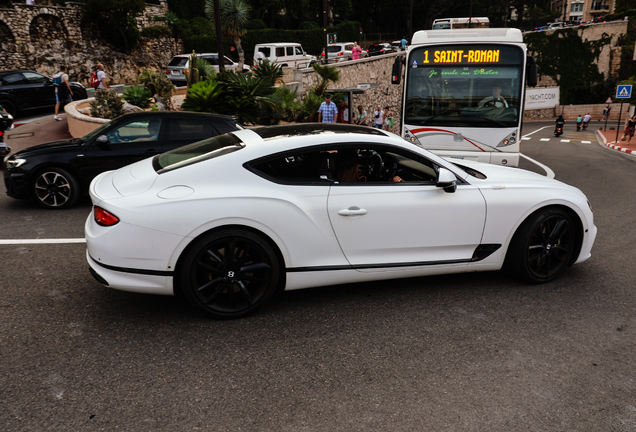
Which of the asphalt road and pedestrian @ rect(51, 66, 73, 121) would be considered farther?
pedestrian @ rect(51, 66, 73, 121)

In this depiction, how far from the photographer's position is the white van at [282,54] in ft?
106

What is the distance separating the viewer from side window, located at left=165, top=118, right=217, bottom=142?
321 inches

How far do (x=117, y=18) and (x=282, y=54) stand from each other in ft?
39.2

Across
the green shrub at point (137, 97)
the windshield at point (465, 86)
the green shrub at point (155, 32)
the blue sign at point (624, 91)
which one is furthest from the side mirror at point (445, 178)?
the green shrub at point (155, 32)

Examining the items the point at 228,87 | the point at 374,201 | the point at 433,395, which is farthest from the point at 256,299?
the point at 228,87

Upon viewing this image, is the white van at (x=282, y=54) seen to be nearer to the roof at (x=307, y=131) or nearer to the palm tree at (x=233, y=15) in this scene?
the palm tree at (x=233, y=15)

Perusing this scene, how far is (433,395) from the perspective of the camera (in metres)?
3.23

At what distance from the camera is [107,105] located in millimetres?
14086

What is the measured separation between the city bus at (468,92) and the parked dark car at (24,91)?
1460 centimetres

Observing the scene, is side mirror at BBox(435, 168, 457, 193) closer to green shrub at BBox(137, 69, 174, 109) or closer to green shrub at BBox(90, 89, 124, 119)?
green shrub at BBox(90, 89, 124, 119)

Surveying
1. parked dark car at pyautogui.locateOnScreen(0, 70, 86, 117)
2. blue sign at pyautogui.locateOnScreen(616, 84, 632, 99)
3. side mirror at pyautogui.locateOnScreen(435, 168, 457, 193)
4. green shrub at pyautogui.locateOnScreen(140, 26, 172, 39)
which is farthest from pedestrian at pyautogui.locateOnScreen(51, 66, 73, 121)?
blue sign at pyautogui.locateOnScreen(616, 84, 632, 99)

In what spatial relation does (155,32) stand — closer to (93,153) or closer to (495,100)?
(93,153)

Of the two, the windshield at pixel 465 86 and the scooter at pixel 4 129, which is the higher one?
the windshield at pixel 465 86

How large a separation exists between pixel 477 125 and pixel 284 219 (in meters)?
6.86
